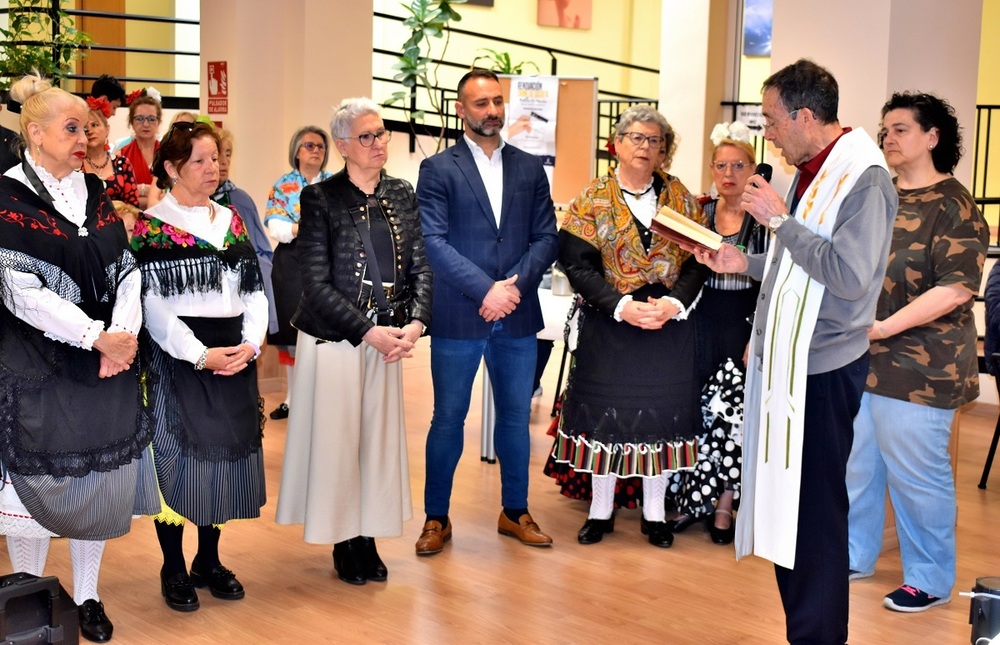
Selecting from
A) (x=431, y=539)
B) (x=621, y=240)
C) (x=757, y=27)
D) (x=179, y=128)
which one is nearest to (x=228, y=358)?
(x=179, y=128)

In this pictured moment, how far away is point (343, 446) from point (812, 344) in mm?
1676

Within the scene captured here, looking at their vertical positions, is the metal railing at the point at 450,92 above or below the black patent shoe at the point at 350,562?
above

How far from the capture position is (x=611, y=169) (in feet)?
14.8

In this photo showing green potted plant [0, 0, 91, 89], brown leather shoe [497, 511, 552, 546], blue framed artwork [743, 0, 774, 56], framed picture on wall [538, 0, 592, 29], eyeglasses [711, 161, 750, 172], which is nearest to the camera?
brown leather shoe [497, 511, 552, 546]

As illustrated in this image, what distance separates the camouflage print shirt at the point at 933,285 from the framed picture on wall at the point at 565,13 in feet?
36.3

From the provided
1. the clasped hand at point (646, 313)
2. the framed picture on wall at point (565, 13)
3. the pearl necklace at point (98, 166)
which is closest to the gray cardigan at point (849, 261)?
the clasped hand at point (646, 313)

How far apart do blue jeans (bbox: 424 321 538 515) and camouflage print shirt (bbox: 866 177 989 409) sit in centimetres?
132

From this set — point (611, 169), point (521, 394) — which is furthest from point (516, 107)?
point (521, 394)

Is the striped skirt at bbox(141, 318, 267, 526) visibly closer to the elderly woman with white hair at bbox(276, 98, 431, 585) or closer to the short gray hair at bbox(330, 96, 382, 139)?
the elderly woman with white hair at bbox(276, 98, 431, 585)

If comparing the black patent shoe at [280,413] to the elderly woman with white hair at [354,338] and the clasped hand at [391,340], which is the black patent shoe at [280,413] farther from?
the clasped hand at [391,340]

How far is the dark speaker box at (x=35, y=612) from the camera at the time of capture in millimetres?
2484

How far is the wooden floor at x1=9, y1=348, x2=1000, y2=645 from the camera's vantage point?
11.8ft

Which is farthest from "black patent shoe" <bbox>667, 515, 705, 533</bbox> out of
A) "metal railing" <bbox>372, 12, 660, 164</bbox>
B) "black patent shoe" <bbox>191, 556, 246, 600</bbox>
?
"metal railing" <bbox>372, 12, 660, 164</bbox>

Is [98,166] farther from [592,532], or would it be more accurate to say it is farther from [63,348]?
[592,532]
